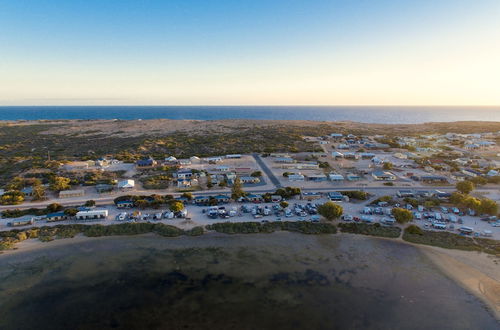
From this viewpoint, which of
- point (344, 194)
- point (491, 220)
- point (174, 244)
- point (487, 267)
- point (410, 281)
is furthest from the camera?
point (344, 194)

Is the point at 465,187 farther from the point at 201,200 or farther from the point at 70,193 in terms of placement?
the point at 70,193

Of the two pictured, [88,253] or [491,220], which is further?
[491,220]

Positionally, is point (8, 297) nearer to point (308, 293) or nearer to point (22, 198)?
point (22, 198)

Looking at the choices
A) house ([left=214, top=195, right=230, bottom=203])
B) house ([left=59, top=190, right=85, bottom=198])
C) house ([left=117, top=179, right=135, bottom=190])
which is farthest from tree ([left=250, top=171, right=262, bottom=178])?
house ([left=59, top=190, right=85, bottom=198])

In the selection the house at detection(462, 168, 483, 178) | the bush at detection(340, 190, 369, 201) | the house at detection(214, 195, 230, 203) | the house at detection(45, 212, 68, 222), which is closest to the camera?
the house at detection(45, 212, 68, 222)

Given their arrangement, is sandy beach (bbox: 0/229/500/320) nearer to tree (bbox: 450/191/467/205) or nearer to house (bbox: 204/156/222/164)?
tree (bbox: 450/191/467/205)

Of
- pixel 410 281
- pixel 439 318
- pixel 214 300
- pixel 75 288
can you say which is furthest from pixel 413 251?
pixel 75 288

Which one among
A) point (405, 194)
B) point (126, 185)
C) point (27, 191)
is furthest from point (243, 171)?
point (27, 191)
